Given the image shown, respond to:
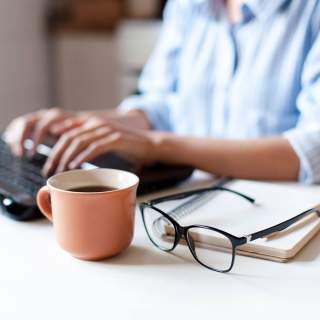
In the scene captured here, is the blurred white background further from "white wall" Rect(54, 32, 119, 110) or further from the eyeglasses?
the eyeglasses

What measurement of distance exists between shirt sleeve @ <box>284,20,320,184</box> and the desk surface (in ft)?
0.79

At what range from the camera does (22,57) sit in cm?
260

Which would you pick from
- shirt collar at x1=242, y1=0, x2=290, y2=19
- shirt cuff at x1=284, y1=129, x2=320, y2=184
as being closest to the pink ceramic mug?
shirt cuff at x1=284, y1=129, x2=320, y2=184

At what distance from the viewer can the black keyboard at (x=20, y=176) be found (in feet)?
2.69

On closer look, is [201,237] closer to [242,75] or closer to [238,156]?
[238,156]

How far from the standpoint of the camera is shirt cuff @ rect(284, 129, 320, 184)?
962mm

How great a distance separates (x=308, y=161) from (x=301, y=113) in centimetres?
13

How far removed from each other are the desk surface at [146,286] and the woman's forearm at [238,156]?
0.82 ft

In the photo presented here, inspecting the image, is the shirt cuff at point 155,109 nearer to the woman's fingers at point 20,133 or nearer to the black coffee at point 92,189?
the woman's fingers at point 20,133

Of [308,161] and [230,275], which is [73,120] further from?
[230,275]

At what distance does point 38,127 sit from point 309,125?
0.48 m

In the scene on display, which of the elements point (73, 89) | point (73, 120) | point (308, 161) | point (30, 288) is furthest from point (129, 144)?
point (73, 89)

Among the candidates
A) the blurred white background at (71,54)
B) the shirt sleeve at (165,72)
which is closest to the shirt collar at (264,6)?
Answer: the shirt sleeve at (165,72)

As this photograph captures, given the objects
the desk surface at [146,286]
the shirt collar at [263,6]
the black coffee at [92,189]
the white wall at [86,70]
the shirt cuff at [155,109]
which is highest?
the shirt collar at [263,6]
